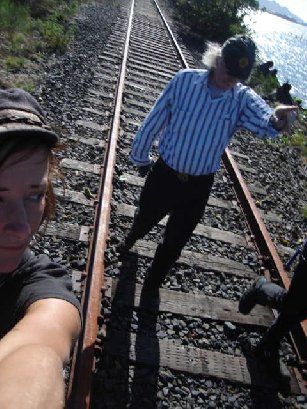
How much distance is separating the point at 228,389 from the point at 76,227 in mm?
2134

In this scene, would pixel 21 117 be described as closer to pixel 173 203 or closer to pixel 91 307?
pixel 91 307

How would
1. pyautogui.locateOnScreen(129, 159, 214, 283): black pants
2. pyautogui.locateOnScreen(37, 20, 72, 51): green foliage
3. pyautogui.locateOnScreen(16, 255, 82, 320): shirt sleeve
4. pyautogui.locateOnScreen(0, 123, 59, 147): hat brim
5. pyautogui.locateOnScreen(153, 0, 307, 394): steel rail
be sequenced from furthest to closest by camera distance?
pyautogui.locateOnScreen(37, 20, 72, 51): green foliage < pyautogui.locateOnScreen(153, 0, 307, 394): steel rail < pyautogui.locateOnScreen(129, 159, 214, 283): black pants < pyautogui.locateOnScreen(16, 255, 82, 320): shirt sleeve < pyautogui.locateOnScreen(0, 123, 59, 147): hat brim

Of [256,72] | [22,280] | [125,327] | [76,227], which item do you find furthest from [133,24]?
[22,280]

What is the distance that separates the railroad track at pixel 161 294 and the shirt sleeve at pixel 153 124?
2.91 feet

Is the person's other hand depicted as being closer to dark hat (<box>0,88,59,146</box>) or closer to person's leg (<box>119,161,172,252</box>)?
Answer: person's leg (<box>119,161,172,252</box>)

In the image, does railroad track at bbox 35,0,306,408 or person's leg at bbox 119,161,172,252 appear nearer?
railroad track at bbox 35,0,306,408

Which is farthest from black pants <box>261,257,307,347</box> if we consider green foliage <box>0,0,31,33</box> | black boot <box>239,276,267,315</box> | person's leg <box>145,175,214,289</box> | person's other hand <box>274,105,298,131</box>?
green foliage <box>0,0,31,33</box>

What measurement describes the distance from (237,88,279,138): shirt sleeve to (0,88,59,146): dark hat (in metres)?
2.16

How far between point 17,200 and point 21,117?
30cm

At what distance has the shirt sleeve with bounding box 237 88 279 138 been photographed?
3.32 metres

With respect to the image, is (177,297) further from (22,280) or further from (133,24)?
(133,24)

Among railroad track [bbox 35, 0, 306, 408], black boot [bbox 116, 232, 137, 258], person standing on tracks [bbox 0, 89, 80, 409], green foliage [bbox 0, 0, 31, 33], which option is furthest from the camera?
green foliage [bbox 0, 0, 31, 33]

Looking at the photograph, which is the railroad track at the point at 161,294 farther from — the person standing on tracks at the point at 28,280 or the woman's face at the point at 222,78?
the woman's face at the point at 222,78

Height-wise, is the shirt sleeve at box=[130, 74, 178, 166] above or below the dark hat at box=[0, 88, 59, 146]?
below
